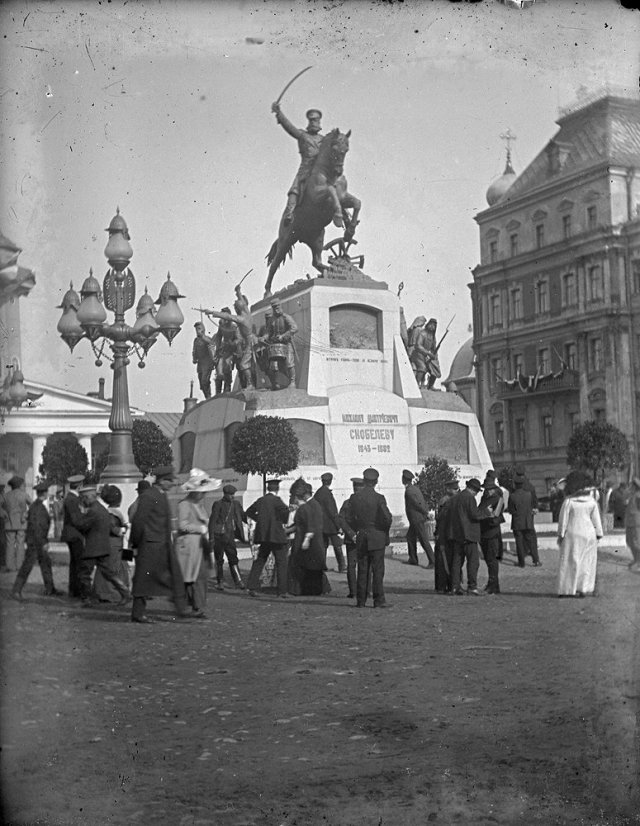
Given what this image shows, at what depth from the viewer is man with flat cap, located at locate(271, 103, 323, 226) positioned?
3036 centimetres

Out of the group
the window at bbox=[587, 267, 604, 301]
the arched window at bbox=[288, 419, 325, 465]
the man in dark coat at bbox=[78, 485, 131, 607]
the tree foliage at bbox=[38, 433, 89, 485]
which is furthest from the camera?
the tree foliage at bbox=[38, 433, 89, 485]

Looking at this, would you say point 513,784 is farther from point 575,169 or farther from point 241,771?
point 575,169

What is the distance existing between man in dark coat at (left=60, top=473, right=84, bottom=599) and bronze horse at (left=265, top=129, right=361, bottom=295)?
60.6ft

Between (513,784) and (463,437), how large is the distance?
89.1 ft

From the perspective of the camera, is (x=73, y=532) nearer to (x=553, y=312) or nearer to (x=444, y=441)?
(x=444, y=441)

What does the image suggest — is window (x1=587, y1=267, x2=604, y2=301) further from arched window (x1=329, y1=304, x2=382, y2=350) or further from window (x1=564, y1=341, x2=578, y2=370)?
arched window (x1=329, y1=304, x2=382, y2=350)

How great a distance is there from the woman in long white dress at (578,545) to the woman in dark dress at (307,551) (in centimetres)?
277

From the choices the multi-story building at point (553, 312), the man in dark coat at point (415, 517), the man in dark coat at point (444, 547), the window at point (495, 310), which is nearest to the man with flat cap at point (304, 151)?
the multi-story building at point (553, 312)

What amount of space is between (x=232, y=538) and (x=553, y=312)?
2181 cm

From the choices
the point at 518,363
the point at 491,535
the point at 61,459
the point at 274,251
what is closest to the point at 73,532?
the point at 491,535

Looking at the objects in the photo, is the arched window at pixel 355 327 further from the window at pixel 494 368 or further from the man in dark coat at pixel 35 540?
the man in dark coat at pixel 35 540

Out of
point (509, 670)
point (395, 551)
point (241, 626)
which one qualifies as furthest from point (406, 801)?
point (395, 551)

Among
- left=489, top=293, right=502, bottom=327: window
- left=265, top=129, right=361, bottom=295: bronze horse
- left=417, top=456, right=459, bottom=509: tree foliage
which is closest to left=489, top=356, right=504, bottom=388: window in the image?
left=489, top=293, right=502, bottom=327: window

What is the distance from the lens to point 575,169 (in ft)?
93.9
